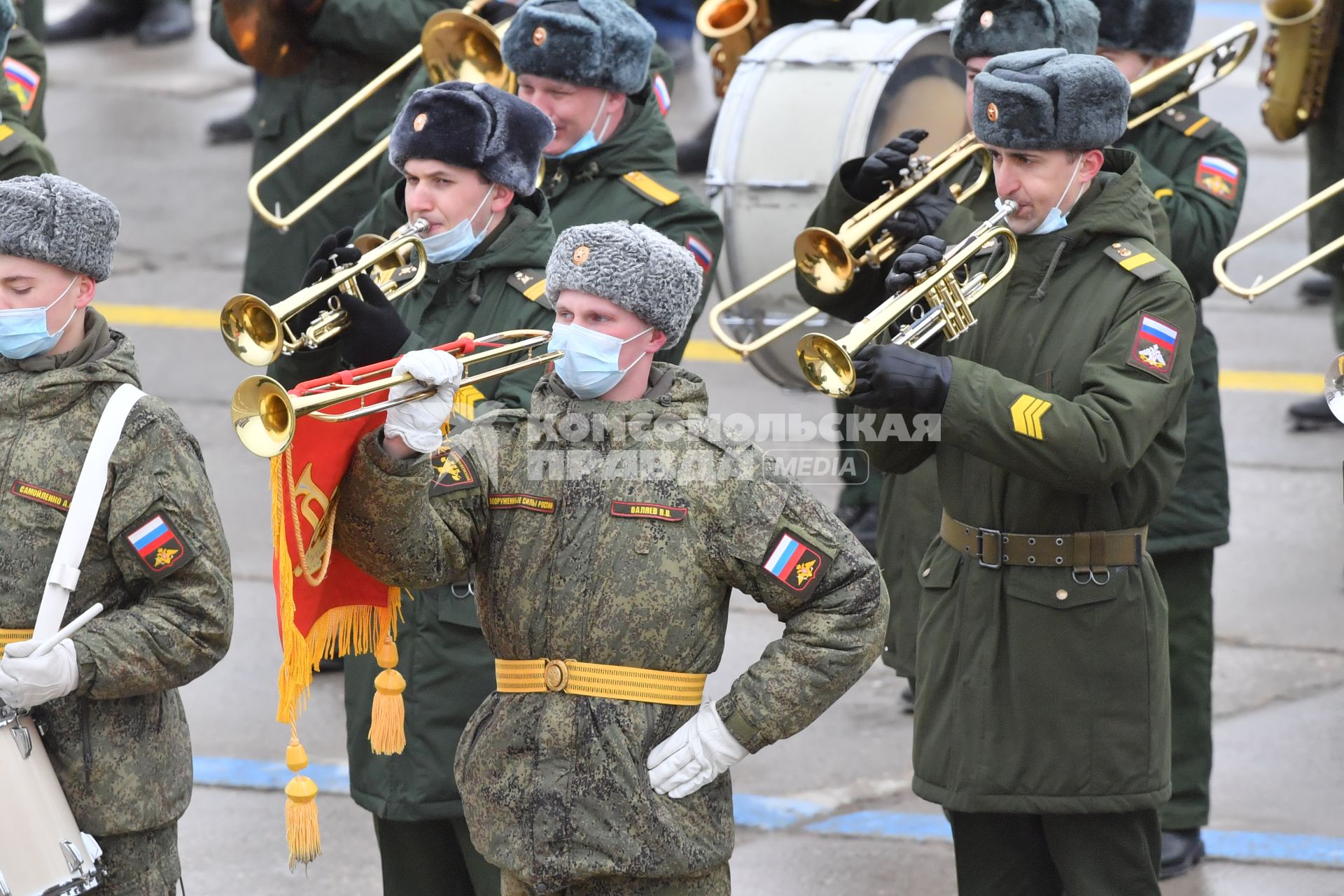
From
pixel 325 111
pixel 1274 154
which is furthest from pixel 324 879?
pixel 1274 154

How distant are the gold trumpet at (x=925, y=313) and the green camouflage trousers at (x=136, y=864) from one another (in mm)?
1636

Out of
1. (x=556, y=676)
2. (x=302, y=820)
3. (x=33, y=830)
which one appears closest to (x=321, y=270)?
(x=556, y=676)

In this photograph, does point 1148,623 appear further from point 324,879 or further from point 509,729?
point 324,879

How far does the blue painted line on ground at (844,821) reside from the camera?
5836 mm

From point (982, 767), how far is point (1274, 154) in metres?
8.98

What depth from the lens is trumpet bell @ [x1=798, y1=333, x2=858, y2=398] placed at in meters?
4.20

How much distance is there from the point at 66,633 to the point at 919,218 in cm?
231

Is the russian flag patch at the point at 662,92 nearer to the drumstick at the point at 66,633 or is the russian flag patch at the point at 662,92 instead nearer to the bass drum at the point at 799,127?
the bass drum at the point at 799,127

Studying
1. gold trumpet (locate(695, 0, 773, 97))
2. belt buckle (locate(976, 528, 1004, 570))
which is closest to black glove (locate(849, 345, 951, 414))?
belt buckle (locate(976, 528, 1004, 570))

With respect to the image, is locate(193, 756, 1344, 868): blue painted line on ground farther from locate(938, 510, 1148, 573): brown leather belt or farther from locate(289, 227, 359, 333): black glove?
locate(289, 227, 359, 333): black glove

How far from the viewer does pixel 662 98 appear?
6.60m

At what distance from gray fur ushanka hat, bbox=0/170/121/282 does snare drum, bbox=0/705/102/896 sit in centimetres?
91

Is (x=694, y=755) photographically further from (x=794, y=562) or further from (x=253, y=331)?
(x=253, y=331)

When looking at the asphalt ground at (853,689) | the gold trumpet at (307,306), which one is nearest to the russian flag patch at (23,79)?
the asphalt ground at (853,689)
